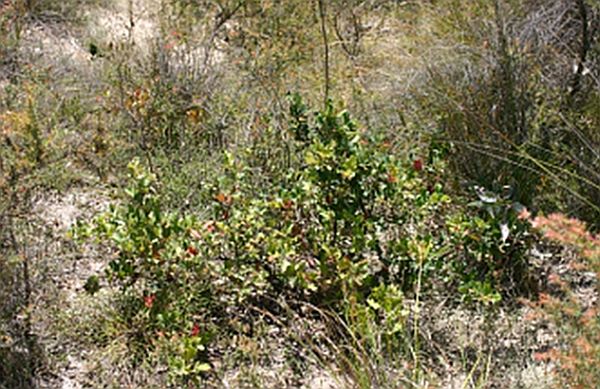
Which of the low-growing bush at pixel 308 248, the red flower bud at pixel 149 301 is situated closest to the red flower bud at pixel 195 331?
the low-growing bush at pixel 308 248

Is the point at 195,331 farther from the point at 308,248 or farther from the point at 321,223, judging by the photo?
the point at 321,223

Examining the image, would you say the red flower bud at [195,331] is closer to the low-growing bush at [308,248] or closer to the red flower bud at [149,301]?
the low-growing bush at [308,248]

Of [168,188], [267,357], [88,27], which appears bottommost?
[267,357]

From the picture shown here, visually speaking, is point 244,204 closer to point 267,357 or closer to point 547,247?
point 267,357

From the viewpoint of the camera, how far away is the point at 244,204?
3.94 metres

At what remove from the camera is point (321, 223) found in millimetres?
3986

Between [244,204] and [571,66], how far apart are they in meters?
2.16

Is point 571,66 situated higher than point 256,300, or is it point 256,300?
point 571,66

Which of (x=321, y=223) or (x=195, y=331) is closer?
(x=195, y=331)

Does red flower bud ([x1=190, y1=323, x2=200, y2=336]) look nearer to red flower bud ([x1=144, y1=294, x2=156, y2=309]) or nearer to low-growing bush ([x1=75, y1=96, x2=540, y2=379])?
low-growing bush ([x1=75, y1=96, x2=540, y2=379])

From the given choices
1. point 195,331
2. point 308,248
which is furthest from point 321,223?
point 195,331

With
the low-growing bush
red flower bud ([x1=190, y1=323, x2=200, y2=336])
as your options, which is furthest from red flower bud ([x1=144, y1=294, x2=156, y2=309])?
red flower bud ([x1=190, y1=323, x2=200, y2=336])

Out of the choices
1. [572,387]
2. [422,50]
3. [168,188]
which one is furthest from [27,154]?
[572,387]

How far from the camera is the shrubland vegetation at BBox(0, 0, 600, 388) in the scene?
3.66m
